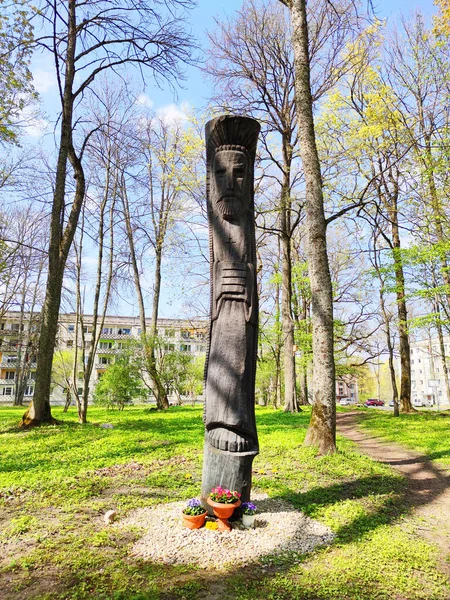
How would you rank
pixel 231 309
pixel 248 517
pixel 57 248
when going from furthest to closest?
pixel 57 248, pixel 231 309, pixel 248 517

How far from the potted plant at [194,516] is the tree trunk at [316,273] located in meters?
3.50

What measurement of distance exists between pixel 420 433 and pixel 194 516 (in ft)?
28.0

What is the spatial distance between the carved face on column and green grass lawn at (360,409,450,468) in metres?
5.96

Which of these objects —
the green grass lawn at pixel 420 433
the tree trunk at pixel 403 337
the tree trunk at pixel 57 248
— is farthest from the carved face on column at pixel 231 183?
the tree trunk at pixel 403 337

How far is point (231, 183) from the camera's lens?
4605 millimetres

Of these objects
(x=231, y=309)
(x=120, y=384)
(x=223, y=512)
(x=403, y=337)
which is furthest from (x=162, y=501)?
(x=120, y=384)

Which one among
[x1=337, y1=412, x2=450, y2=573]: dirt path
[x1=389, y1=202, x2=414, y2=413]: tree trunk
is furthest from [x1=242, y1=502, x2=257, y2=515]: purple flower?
[x1=389, y1=202, x2=414, y2=413]: tree trunk

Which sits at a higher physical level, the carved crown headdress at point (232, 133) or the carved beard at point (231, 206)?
the carved crown headdress at point (232, 133)

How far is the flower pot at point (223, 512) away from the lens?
12.1 feet

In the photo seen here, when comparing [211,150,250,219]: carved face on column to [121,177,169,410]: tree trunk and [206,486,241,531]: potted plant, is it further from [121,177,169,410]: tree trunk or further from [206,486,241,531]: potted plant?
[121,177,169,410]: tree trunk

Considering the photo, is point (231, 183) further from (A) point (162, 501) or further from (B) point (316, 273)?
(A) point (162, 501)

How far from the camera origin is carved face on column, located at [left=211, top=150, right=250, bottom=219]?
15.1 feet

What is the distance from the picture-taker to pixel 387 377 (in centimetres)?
6188

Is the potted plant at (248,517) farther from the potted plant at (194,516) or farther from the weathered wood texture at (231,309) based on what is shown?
the potted plant at (194,516)
